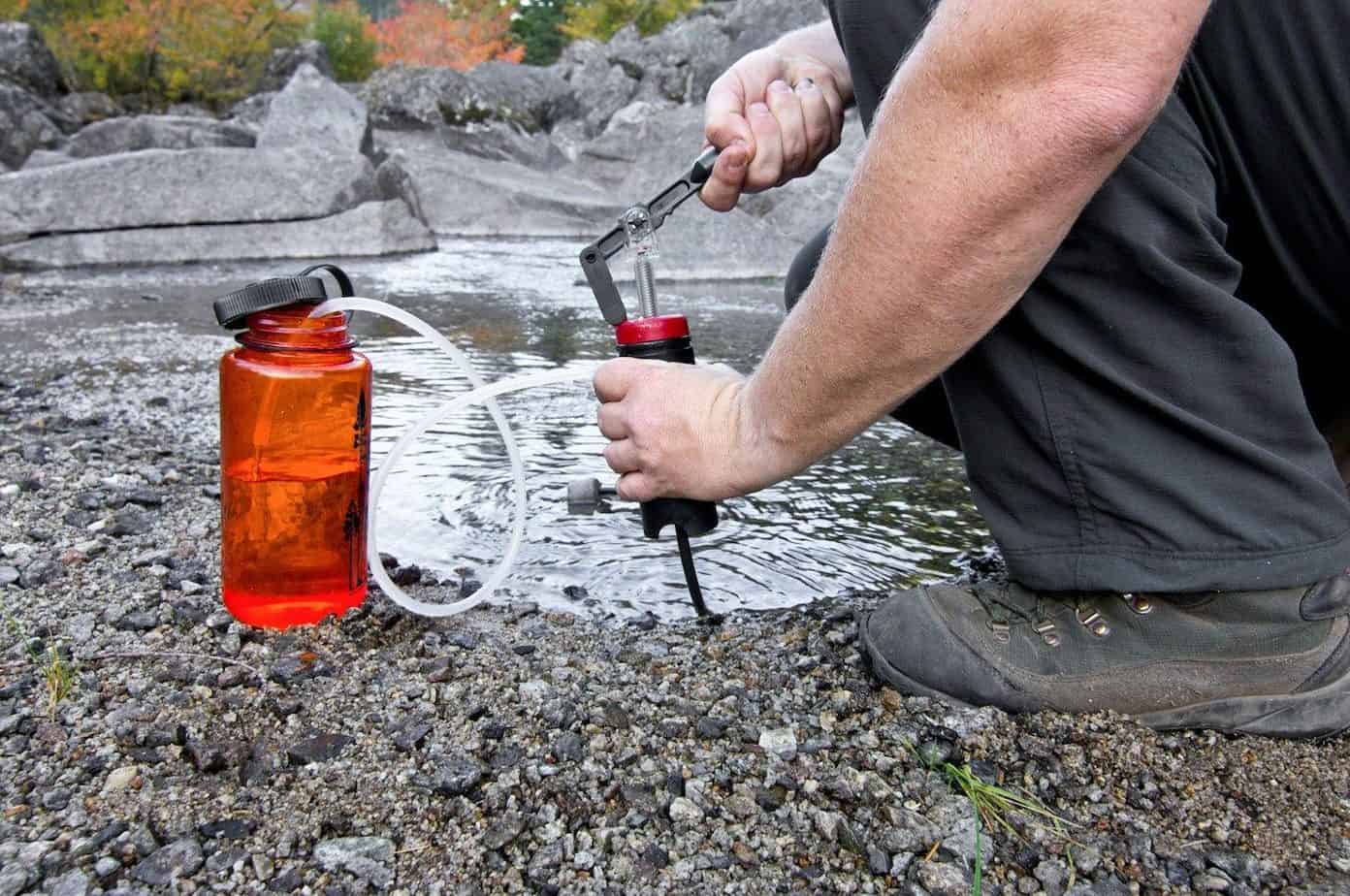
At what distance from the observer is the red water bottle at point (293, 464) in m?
1.44

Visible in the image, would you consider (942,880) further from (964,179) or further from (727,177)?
(727,177)

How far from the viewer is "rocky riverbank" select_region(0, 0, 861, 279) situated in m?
6.21

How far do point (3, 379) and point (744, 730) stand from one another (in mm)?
2780

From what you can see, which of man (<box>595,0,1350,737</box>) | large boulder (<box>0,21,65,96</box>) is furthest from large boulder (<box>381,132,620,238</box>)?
large boulder (<box>0,21,65,96</box>)

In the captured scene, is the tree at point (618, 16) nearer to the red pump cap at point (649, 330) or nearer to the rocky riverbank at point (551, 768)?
the red pump cap at point (649, 330)

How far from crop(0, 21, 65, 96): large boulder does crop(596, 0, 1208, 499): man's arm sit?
1711 centimetres

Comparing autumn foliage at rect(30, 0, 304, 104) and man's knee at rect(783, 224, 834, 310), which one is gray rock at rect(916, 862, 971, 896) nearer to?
man's knee at rect(783, 224, 834, 310)

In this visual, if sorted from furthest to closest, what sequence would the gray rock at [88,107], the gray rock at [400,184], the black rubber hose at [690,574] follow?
1. the gray rock at [88,107]
2. the gray rock at [400,184]
3. the black rubber hose at [690,574]

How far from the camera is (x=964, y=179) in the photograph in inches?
41.2

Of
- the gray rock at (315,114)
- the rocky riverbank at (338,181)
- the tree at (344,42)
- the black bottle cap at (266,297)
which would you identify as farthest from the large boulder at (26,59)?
the black bottle cap at (266,297)

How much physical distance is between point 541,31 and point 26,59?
1960cm

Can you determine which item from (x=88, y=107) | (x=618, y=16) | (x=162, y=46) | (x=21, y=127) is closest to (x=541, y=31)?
(x=618, y=16)

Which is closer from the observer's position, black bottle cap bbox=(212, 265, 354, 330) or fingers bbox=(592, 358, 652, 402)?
black bottle cap bbox=(212, 265, 354, 330)

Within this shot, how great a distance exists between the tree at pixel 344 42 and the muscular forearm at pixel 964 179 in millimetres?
26066
